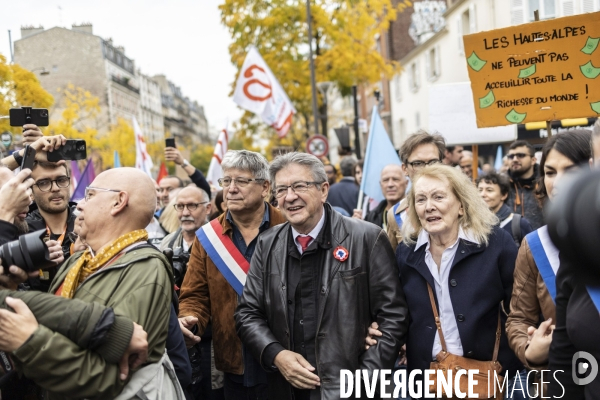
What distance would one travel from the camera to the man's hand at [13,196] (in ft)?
9.27

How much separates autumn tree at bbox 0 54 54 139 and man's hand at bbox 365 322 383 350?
14060 mm

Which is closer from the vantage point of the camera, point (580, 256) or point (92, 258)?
point (580, 256)

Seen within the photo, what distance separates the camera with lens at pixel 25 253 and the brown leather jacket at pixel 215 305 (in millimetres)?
1686

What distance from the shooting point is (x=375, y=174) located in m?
7.54

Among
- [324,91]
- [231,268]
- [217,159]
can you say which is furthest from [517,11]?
[231,268]

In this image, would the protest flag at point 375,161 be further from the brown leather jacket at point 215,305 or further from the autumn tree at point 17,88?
the autumn tree at point 17,88

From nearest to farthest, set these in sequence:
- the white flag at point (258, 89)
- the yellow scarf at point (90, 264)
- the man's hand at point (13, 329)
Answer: the man's hand at point (13, 329), the yellow scarf at point (90, 264), the white flag at point (258, 89)

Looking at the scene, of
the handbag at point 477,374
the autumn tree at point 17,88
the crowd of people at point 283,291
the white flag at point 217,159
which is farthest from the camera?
the autumn tree at point 17,88

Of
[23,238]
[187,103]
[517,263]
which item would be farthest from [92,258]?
[187,103]

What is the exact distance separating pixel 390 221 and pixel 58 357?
9.64ft

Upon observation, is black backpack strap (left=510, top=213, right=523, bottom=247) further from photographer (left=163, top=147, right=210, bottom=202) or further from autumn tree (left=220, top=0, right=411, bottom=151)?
autumn tree (left=220, top=0, right=411, bottom=151)

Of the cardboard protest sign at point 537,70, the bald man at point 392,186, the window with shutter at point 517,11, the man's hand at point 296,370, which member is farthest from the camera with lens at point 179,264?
the window with shutter at point 517,11

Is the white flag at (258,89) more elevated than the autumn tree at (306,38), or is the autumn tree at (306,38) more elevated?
the autumn tree at (306,38)

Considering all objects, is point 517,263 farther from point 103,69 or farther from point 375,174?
point 103,69
